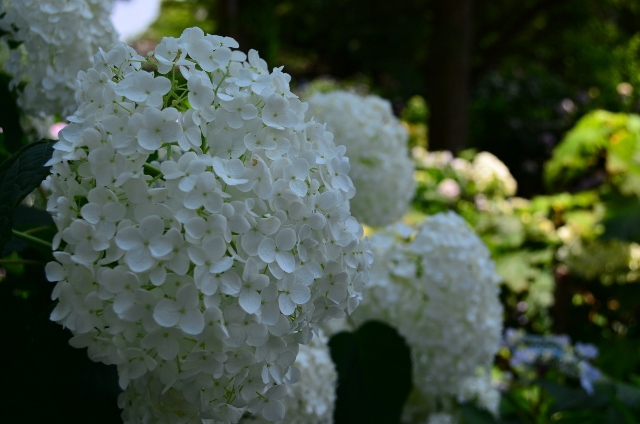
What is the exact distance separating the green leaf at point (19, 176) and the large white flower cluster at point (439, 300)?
0.67m

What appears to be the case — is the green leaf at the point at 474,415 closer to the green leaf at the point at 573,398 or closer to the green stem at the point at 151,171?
the green leaf at the point at 573,398

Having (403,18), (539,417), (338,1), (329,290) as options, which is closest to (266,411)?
(329,290)

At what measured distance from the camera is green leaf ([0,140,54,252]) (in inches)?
21.0

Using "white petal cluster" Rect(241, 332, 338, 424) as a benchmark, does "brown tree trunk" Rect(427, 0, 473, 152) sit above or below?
below

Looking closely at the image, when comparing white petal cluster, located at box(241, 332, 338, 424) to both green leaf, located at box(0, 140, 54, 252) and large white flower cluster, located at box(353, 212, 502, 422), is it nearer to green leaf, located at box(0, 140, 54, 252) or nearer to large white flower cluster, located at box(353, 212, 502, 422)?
large white flower cluster, located at box(353, 212, 502, 422)

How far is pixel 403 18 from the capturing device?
629 cm

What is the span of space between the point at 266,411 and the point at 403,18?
6.09 meters

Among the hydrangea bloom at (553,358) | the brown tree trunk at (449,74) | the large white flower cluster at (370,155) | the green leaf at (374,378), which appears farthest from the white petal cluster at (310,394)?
the brown tree trunk at (449,74)

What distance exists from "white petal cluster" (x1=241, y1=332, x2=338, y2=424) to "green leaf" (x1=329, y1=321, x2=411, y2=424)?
0.08 meters

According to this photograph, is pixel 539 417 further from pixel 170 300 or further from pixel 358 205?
pixel 170 300

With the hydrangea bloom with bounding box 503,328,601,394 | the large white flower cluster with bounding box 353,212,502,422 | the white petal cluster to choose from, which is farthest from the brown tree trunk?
the white petal cluster

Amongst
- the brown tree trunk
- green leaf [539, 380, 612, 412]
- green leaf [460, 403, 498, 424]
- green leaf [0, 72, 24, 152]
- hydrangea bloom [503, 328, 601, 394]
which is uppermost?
green leaf [0, 72, 24, 152]

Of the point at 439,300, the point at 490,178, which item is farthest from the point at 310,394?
the point at 490,178

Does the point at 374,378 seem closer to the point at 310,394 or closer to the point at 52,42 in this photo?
the point at 310,394
